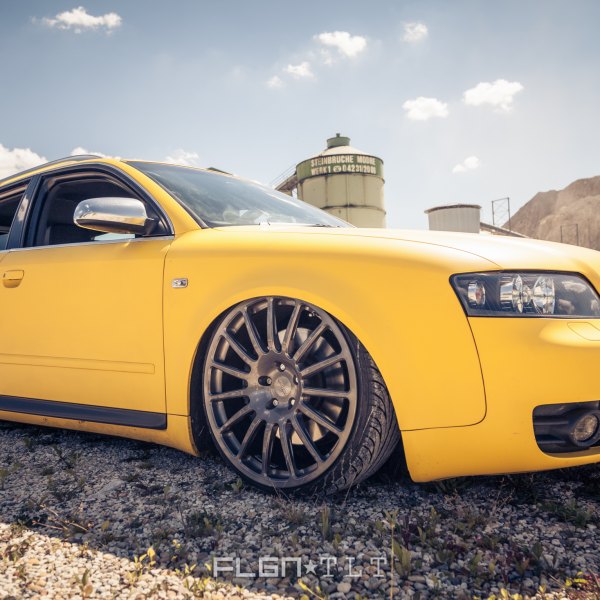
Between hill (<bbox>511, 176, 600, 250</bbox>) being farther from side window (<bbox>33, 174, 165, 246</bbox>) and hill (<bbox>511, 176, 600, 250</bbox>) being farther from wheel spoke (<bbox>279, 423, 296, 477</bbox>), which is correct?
wheel spoke (<bbox>279, 423, 296, 477</bbox>)

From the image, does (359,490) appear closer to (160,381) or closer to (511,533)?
(511,533)

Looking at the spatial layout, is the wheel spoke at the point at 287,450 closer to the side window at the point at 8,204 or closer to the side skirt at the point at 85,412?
the side skirt at the point at 85,412

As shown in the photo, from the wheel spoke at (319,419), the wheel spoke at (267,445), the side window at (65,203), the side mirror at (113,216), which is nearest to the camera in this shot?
the wheel spoke at (319,419)

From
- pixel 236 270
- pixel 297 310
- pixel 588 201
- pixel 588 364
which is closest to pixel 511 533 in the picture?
pixel 588 364

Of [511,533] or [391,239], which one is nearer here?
[511,533]

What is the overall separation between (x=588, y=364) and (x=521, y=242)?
0.57 meters

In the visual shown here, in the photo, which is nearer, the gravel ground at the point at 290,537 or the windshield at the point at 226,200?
the gravel ground at the point at 290,537

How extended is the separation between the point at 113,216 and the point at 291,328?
934 mm

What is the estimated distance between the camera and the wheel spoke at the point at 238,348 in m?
2.15

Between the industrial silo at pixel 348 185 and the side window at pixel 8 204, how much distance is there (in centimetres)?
2366

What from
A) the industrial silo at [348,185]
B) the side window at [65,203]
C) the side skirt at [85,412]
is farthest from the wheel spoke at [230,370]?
the industrial silo at [348,185]

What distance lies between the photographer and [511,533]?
1809mm

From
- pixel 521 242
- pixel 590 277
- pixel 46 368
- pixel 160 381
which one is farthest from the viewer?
pixel 46 368

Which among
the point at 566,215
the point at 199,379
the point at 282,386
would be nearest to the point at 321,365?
the point at 282,386
